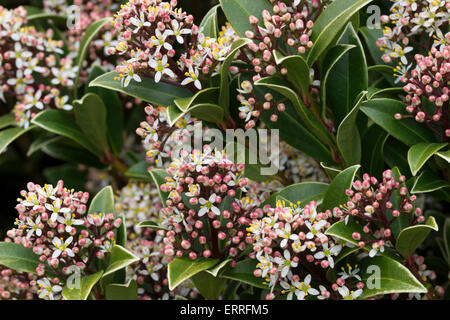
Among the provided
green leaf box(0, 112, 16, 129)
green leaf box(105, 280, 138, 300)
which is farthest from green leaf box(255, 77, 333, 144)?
green leaf box(0, 112, 16, 129)

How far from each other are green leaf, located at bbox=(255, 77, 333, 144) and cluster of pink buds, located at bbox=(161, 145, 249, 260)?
29 centimetres

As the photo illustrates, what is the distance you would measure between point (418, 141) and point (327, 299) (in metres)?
0.65

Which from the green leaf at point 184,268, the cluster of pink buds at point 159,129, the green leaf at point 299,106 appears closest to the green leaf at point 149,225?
the green leaf at point 184,268

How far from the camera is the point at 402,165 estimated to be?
2213 mm

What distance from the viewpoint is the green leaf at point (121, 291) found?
2115 mm

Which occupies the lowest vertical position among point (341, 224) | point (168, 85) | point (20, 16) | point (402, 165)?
point (341, 224)

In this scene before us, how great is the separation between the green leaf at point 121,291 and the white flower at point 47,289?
0.18m

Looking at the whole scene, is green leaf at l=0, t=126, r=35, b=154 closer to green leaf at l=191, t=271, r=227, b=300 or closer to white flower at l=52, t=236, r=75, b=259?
white flower at l=52, t=236, r=75, b=259

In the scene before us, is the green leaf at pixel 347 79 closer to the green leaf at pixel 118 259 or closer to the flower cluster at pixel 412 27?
the flower cluster at pixel 412 27

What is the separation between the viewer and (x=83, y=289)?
200 centimetres

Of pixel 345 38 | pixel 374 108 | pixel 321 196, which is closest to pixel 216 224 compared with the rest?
pixel 321 196

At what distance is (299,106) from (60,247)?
0.97m

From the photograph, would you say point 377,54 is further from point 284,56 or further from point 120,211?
point 120,211

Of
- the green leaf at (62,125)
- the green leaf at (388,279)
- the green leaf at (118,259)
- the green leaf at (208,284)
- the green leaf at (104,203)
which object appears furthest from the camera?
the green leaf at (62,125)
